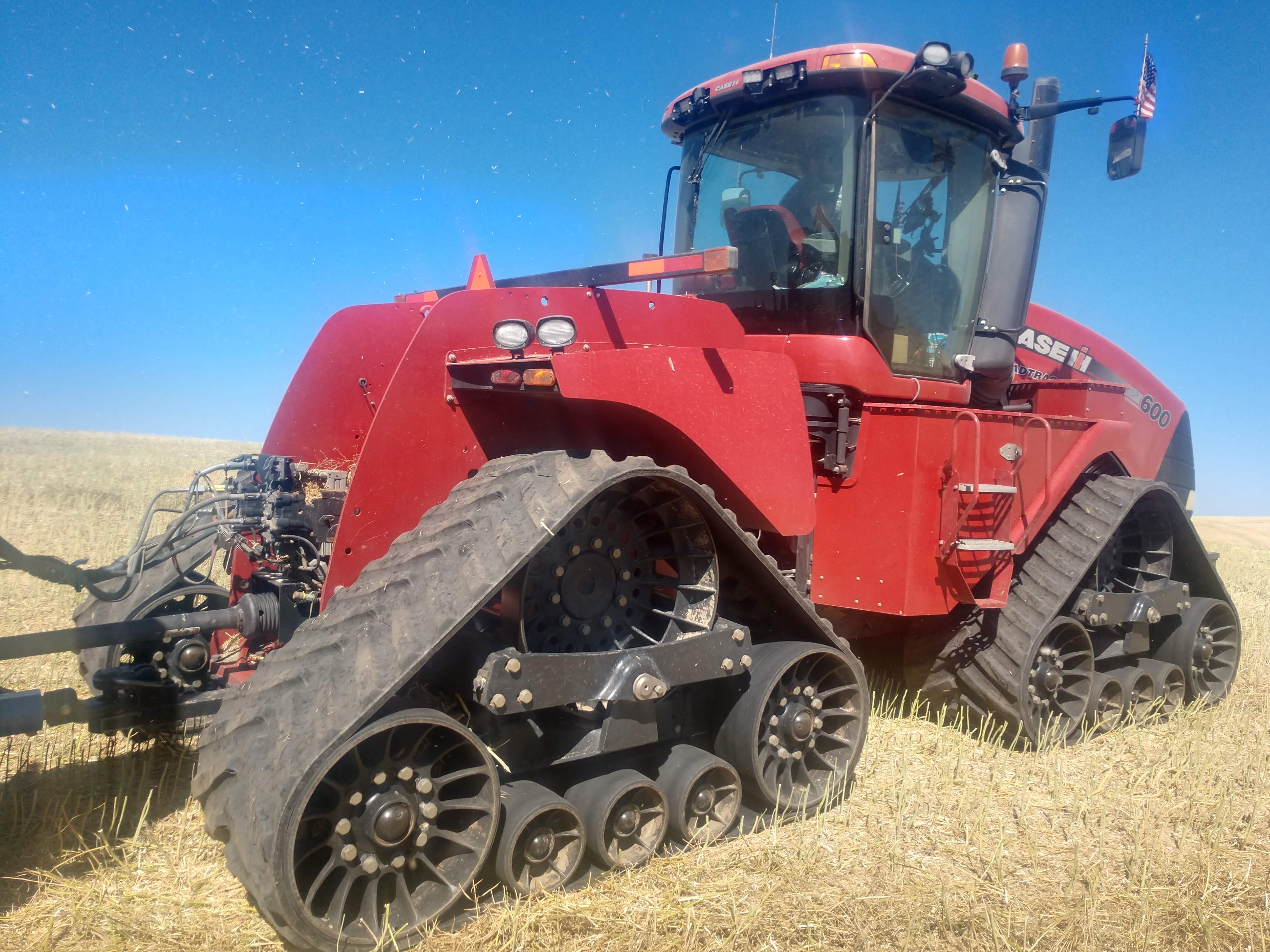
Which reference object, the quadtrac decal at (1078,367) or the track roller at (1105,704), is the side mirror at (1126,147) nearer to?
the quadtrac decal at (1078,367)

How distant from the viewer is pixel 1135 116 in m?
4.93

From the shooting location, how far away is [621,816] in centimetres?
313

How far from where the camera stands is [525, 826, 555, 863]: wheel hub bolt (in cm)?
292

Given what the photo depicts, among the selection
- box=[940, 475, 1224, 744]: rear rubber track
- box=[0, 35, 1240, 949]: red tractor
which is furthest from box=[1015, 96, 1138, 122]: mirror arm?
box=[940, 475, 1224, 744]: rear rubber track

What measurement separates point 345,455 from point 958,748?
3249 millimetres

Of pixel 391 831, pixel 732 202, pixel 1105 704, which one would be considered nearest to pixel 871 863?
pixel 391 831

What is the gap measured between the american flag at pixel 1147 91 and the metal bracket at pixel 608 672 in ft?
12.1

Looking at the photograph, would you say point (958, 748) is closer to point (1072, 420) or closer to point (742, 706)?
point (742, 706)

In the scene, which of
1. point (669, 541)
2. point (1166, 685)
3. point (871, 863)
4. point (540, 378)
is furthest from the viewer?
point (1166, 685)

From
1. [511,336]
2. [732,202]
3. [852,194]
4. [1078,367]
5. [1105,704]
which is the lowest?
[1105,704]

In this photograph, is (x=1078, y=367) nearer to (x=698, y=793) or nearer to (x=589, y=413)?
(x=589, y=413)

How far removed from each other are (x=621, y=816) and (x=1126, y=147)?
445 cm

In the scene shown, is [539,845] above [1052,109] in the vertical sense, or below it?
below

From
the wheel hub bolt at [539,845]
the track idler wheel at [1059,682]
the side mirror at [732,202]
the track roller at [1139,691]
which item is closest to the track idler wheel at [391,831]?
the wheel hub bolt at [539,845]
